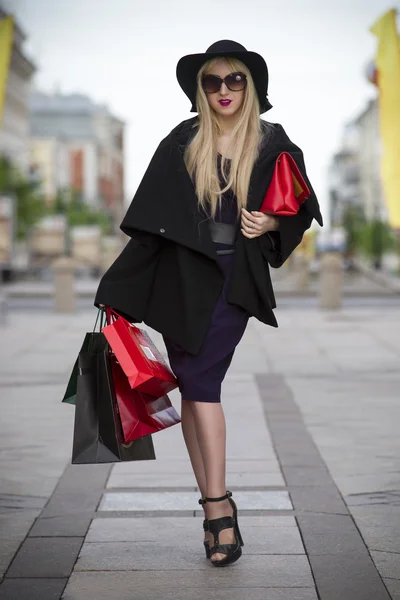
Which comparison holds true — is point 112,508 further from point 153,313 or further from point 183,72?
point 183,72

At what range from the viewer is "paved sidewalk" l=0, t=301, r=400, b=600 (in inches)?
168

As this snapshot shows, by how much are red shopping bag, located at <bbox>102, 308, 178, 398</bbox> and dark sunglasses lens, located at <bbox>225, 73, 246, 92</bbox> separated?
874mm

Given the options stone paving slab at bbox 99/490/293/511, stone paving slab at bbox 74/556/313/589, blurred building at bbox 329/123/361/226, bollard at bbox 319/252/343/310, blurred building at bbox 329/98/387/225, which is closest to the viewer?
stone paving slab at bbox 74/556/313/589

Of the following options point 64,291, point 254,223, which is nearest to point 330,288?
point 64,291

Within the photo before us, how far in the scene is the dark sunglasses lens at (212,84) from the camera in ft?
14.7

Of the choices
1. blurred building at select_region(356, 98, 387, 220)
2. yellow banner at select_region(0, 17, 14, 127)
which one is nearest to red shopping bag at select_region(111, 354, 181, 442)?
yellow banner at select_region(0, 17, 14, 127)

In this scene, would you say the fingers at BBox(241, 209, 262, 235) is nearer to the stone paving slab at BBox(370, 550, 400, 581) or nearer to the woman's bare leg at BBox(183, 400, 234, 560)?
the woman's bare leg at BBox(183, 400, 234, 560)

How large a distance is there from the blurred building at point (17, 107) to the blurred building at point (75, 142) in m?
16.7

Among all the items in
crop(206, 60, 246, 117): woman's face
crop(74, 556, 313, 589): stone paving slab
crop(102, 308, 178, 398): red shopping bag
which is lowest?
crop(74, 556, 313, 589): stone paving slab

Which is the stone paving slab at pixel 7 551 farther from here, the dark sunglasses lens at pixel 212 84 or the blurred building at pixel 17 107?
the blurred building at pixel 17 107

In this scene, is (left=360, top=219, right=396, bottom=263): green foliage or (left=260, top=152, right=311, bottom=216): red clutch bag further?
(left=360, top=219, right=396, bottom=263): green foliage

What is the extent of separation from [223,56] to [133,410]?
4.13 ft

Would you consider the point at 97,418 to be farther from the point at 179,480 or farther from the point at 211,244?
the point at 179,480

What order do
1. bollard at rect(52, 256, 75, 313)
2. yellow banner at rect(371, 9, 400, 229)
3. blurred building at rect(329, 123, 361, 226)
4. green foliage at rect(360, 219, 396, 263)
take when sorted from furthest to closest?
blurred building at rect(329, 123, 361, 226)
green foliage at rect(360, 219, 396, 263)
bollard at rect(52, 256, 75, 313)
yellow banner at rect(371, 9, 400, 229)
